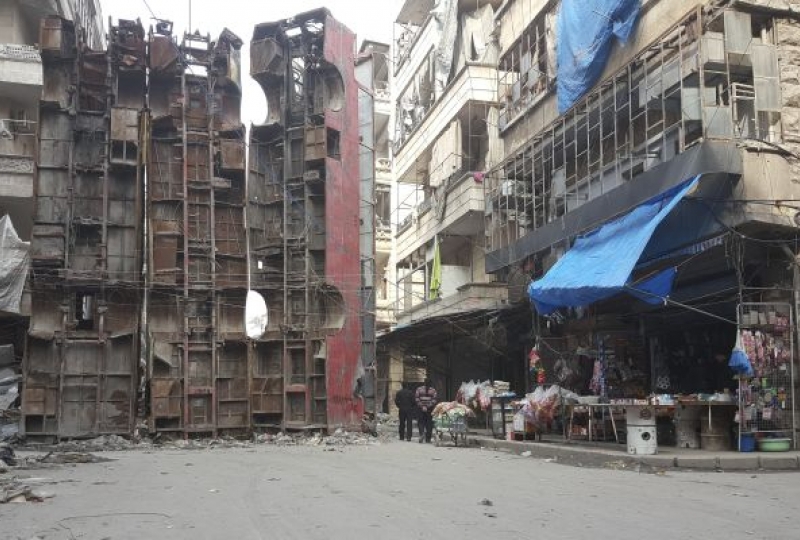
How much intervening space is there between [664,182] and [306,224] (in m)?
10.7

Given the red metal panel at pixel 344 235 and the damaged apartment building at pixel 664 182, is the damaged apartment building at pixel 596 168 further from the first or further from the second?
the red metal panel at pixel 344 235

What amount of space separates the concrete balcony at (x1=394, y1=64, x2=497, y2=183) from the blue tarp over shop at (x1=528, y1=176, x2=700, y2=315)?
10969 millimetres

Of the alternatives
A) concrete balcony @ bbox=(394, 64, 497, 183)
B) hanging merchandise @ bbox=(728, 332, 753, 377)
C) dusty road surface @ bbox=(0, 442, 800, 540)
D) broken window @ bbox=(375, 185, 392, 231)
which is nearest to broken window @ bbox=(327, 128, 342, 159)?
concrete balcony @ bbox=(394, 64, 497, 183)

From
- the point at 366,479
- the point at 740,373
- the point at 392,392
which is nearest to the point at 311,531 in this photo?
the point at 366,479

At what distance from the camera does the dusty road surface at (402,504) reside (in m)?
6.68

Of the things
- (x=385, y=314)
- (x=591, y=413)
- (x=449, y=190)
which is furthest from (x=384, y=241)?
(x=591, y=413)

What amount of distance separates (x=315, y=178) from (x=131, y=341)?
21.1 ft

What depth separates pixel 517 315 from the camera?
21.7 meters

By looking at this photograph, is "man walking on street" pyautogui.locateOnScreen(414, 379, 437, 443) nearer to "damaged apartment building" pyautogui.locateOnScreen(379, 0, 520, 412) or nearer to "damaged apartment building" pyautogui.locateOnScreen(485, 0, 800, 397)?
"damaged apartment building" pyautogui.locateOnScreen(485, 0, 800, 397)

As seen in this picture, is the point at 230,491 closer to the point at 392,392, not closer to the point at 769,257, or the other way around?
the point at 769,257

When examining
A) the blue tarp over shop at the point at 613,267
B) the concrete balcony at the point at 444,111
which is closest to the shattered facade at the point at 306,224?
the concrete balcony at the point at 444,111

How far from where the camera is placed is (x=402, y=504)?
825 cm

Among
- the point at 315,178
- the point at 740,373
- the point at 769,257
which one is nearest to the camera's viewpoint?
the point at 740,373

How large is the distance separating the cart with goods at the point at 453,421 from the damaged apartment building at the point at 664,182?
2917 mm
